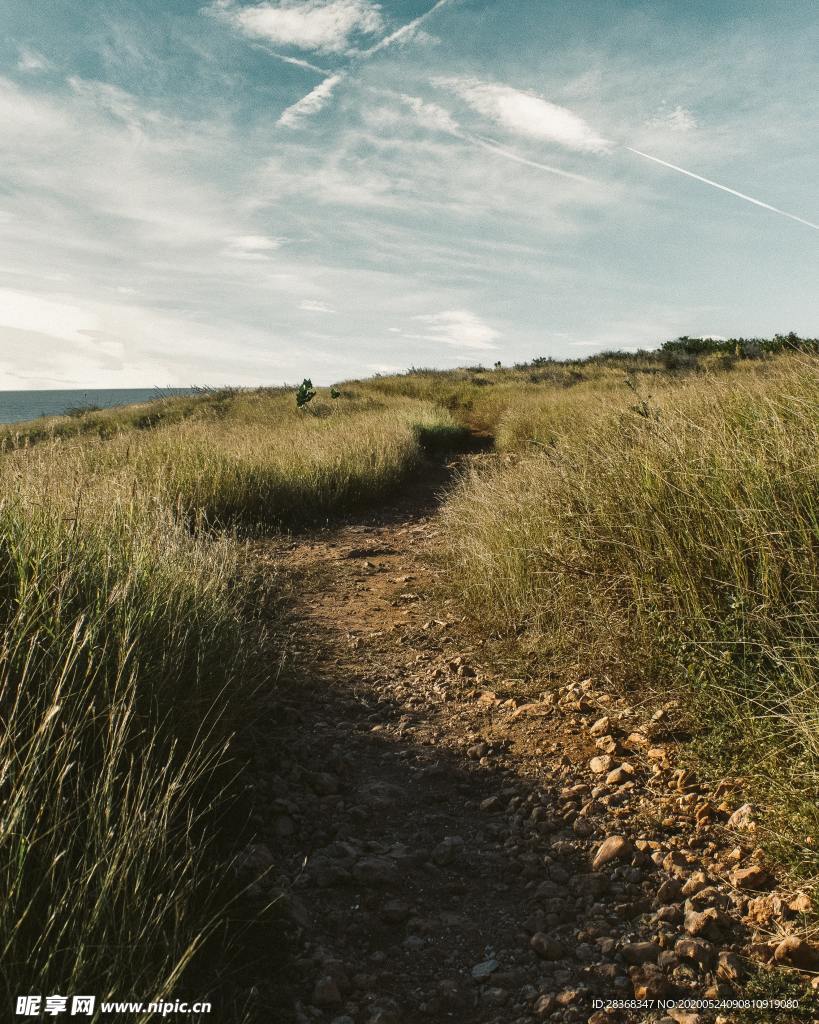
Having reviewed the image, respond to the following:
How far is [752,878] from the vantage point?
2.22 m

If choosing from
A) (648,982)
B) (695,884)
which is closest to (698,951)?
(648,982)

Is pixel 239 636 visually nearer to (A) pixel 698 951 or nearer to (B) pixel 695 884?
(B) pixel 695 884

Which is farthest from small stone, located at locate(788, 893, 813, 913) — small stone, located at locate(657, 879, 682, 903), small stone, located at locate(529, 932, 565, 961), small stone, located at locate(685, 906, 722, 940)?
small stone, located at locate(529, 932, 565, 961)

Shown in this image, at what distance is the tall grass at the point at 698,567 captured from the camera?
2.74 meters

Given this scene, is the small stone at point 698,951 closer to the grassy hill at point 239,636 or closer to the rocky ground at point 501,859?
the rocky ground at point 501,859

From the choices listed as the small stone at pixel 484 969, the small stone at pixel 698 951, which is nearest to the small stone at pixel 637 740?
the small stone at pixel 698 951

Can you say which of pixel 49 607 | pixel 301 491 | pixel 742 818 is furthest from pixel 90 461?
pixel 742 818

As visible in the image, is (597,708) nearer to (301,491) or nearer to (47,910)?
(47,910)

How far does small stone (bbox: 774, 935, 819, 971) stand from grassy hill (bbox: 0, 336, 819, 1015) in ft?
1.02

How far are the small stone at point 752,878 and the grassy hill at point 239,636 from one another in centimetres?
10

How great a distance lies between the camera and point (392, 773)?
316 cm

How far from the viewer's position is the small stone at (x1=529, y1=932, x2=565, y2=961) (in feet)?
6.81

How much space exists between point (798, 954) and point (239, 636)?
267 cm

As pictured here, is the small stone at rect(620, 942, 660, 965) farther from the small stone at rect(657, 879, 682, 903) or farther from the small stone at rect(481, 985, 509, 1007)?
the small stone at rect(481, 985, 509, 1007)
